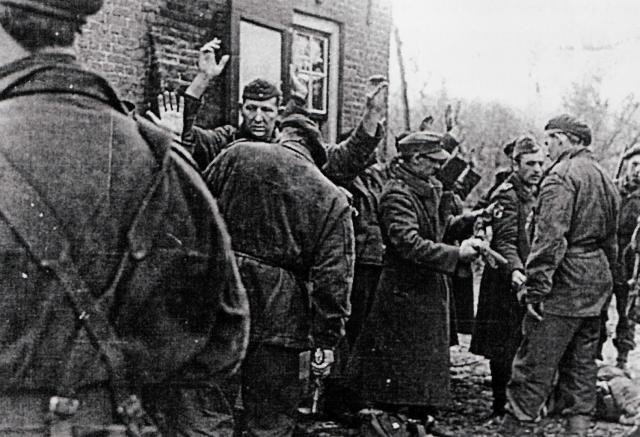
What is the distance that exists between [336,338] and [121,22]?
1.25m

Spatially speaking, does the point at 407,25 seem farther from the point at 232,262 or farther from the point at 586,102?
the point at 232,262

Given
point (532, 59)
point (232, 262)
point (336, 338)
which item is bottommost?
point (336, 338)

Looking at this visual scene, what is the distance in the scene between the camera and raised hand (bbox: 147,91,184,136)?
2574mm

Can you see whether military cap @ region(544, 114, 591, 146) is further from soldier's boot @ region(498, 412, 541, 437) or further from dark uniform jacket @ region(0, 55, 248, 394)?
dark uniform jacket @ region(0, 55, 248, 394)

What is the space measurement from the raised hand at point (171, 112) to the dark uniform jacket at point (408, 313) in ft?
4.29

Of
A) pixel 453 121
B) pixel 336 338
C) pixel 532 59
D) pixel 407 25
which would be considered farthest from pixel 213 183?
pixel 532 59

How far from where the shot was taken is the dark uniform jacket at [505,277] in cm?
395

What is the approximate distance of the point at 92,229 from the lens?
6.88 feet

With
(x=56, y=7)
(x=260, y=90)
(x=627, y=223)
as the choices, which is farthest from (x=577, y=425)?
(x=56, y=7)

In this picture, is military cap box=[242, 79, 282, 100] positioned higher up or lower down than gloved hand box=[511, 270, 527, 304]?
higher up

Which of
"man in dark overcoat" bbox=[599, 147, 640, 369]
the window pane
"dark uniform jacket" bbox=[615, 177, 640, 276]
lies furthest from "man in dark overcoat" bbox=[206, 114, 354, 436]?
Answer: "dark uniform jacket" bbox=[615, 177, 640, 276]

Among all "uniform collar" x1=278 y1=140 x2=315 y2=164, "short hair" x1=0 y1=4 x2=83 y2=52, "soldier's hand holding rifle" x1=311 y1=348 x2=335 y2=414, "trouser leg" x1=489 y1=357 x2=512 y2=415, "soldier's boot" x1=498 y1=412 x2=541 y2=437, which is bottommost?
"soldier's boot" x1=498 y1=412 x2=541 y2=437

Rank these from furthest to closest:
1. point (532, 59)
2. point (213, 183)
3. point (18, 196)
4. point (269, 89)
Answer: point (532, 59), point (269, 89), point (213, 183), point (18, 196)

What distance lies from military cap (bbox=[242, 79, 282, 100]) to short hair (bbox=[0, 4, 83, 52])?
31.9 inches
